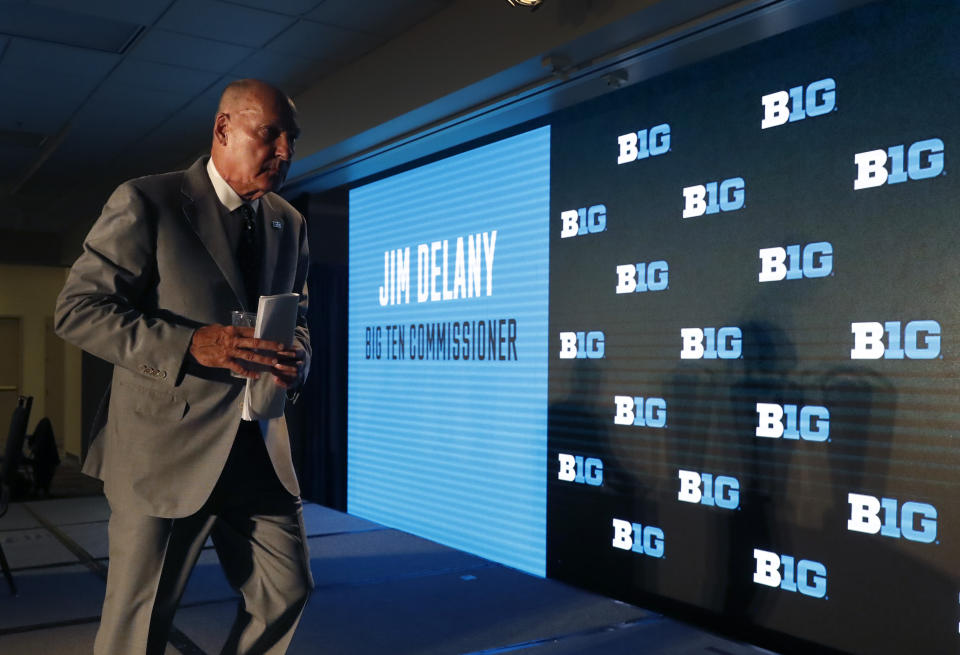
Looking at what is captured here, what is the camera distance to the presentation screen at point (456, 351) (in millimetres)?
4457

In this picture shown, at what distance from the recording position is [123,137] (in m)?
7.01

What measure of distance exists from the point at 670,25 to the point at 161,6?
2.68 meters

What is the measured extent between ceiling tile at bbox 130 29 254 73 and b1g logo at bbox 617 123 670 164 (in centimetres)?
241

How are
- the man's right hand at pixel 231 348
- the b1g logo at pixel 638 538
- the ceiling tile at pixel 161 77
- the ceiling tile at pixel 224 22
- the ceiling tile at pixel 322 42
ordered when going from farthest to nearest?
the ceiling tile at pixel 161 77
the ceiling tile at pixel 322 42
the ceiling tile at pixel 224 22
the b1g logo at pixel 638 538
the man's right hand at pixel 231 348

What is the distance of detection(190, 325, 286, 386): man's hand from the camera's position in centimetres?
156

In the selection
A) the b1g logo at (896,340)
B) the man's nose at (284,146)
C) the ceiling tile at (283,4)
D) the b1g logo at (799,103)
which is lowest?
the b1g logo at (896,340)

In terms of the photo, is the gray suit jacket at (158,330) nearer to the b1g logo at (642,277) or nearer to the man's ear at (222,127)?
the man's ear at (222,127)

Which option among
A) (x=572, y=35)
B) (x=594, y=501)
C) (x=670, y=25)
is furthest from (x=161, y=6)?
(x=594, y=501)

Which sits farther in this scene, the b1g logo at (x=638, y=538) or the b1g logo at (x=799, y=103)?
the b1g logo at (x=638, y=538)

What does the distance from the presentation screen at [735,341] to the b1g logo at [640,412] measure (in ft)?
0.04

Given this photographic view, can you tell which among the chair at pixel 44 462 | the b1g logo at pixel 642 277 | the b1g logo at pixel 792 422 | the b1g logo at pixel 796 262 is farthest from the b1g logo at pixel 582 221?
Answer: the chair at pixel 44 462

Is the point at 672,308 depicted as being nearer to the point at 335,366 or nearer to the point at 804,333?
the point at 804,333

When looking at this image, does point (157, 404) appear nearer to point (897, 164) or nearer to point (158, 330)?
point (158, 330)

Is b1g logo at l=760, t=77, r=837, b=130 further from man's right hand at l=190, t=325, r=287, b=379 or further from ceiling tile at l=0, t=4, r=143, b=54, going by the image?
ceiling tile at l=0, t=4, r=143, b=54
